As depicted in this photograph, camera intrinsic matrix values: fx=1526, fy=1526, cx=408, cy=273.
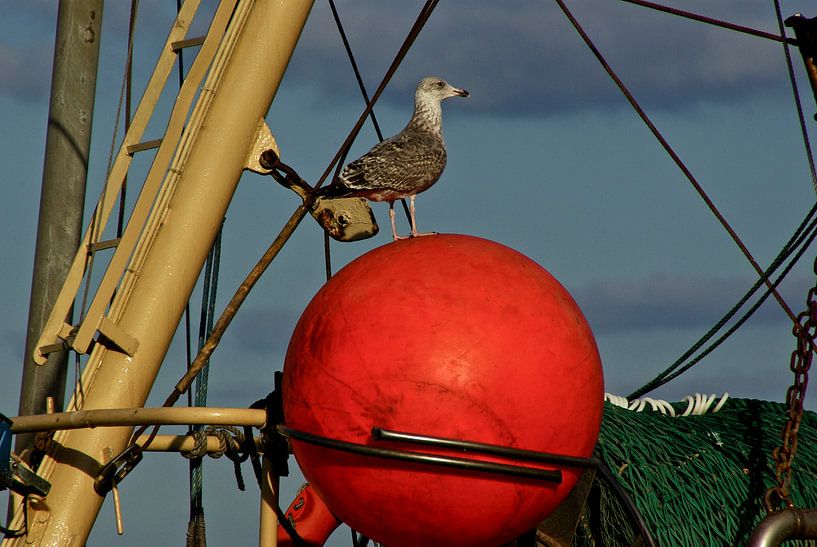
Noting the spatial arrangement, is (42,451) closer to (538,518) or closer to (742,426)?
(538,518)

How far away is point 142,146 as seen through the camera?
361 inches

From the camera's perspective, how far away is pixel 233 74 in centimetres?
928

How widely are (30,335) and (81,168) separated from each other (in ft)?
4.36

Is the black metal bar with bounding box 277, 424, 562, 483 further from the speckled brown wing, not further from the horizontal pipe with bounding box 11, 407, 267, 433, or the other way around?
the speckled brown wing

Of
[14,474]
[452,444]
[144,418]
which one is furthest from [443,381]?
[14,474]

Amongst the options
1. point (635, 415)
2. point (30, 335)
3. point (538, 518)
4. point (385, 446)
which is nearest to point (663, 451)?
point (635, 415)

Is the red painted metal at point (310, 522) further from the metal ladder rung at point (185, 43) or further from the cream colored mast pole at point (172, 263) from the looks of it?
the metal ladder rung at point (185, 43)

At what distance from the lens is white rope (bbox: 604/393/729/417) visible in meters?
9.92

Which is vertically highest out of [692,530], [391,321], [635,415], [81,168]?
[81,168]

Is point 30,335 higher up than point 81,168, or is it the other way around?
point 81,168

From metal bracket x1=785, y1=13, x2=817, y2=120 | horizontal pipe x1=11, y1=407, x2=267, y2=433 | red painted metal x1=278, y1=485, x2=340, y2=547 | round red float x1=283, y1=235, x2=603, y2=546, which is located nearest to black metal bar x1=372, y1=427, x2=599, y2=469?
round red float x1=283, y1=235, x2=603, y2=546

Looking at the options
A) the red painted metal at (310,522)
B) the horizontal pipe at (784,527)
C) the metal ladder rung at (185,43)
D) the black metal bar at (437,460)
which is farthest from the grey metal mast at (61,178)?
the horizontal pipe at (784,527)

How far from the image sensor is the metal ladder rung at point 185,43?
9.47 meters

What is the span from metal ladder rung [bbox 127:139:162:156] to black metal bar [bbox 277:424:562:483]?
3.40 meters
